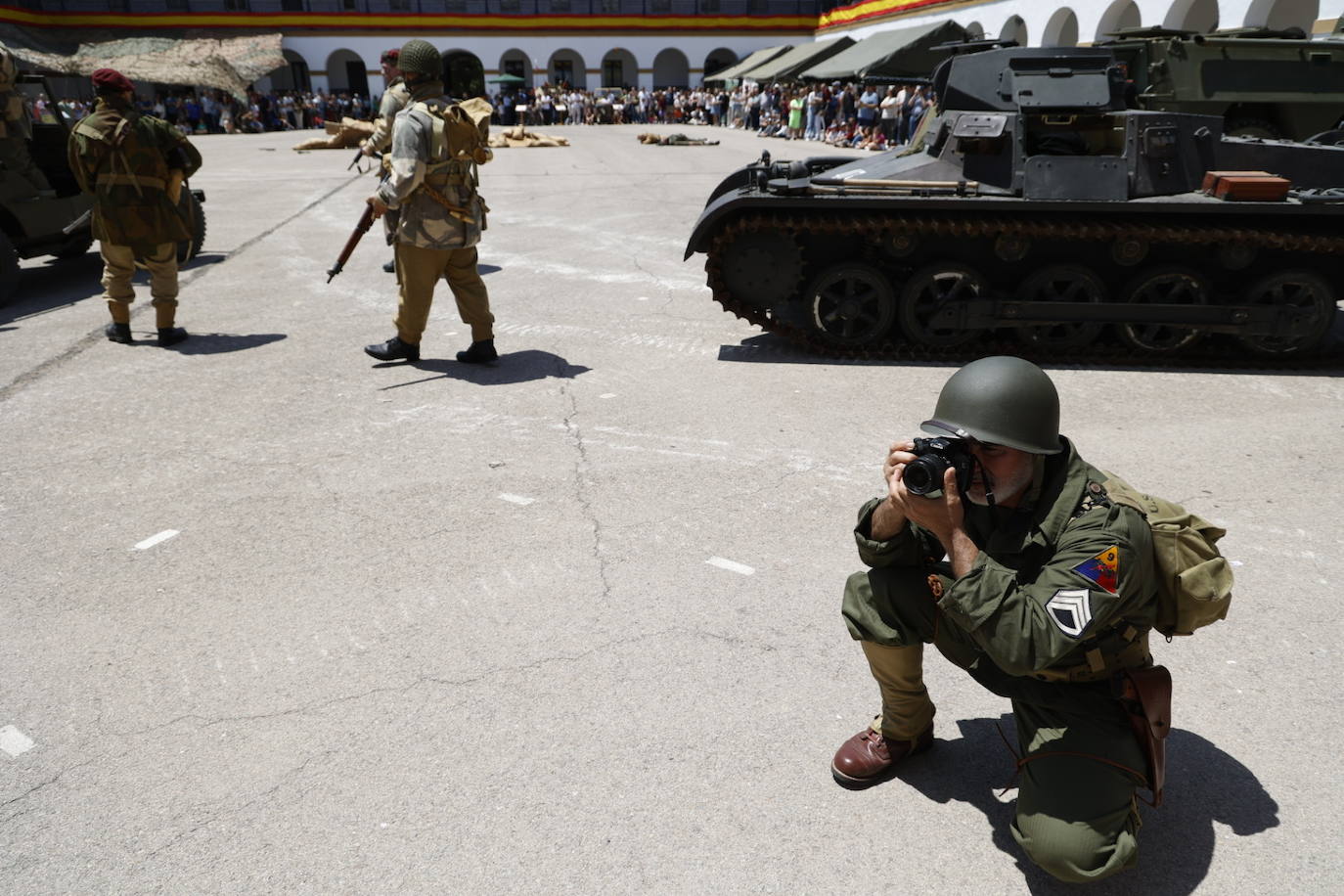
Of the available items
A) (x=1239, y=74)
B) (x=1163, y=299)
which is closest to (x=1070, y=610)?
(x=1163, y=299)

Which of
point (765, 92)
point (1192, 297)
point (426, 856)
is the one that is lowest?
point (426, 856)

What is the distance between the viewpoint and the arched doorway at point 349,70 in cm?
5391

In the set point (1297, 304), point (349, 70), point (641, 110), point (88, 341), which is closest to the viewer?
point (1297, 304)

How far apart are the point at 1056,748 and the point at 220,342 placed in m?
6.91

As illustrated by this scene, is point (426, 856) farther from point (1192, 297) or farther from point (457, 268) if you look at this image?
point (1192, 297)

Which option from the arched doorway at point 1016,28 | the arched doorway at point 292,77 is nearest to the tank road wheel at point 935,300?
the arched doorway at point 1016,28

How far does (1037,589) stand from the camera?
2.42 m

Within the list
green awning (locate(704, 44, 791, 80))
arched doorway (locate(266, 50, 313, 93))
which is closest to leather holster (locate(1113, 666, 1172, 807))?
green awning (locate(704, 44, 791, 80))

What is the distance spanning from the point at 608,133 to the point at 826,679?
3404cm

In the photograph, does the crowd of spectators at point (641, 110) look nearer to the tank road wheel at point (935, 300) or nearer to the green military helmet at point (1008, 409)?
the tank road wheel at point (935, 300)

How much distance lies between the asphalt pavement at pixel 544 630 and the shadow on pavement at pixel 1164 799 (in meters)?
0.01

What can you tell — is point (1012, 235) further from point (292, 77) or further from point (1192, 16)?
point (292, 77)

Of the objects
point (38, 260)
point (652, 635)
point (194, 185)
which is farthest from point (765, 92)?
point (652, 635)

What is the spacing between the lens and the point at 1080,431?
5816 millimetres
